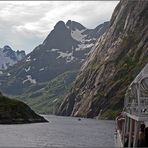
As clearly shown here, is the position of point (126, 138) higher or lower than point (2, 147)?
higher

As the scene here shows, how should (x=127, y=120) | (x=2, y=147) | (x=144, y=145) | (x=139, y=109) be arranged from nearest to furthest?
(x=139, y=109), (x=144, y=145), (x=127, y=120), (x=2, y=147)

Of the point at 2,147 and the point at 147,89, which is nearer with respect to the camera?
the point at 147,89

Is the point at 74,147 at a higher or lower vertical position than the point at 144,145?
lower

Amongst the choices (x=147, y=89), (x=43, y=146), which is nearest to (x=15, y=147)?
(x=43, y=146)

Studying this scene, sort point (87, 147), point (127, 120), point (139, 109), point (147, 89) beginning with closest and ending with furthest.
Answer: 1. point (139, 109)
2. point (147, 89)
3. point (127, 120)
4. point (87, 147)

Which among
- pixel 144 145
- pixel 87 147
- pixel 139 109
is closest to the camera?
pixel 139 109

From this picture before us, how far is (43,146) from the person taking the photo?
11300cm

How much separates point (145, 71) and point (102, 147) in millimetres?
73764

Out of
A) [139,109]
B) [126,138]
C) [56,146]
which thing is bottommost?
[56,146]

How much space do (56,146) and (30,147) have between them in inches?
429

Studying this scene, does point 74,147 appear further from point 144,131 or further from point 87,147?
point 144,131

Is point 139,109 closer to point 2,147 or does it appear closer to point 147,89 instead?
point 147,89

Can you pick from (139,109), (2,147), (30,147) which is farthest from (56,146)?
(139,109)

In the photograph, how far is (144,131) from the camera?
42.8 meters
